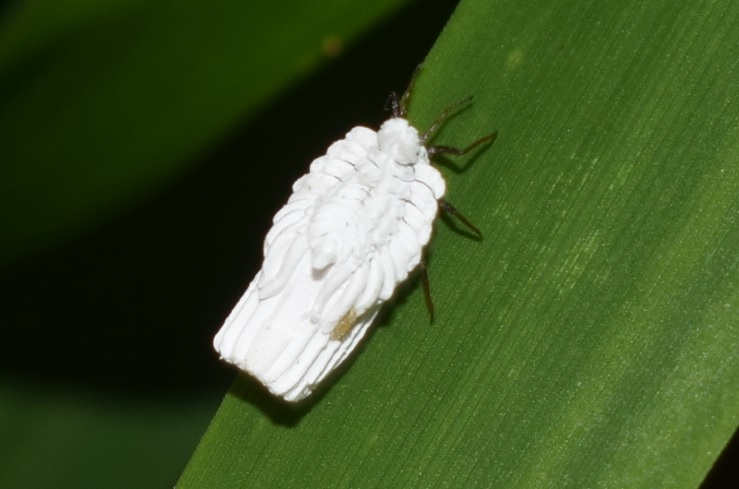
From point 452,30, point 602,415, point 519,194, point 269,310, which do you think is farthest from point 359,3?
point 602,415

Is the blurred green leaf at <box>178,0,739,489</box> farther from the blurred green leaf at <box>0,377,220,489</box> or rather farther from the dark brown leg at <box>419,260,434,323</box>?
the blurred green leaf at <box>0,377,220,489</box>

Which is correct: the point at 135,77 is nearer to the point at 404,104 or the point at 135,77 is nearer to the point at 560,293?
the point at 404,104

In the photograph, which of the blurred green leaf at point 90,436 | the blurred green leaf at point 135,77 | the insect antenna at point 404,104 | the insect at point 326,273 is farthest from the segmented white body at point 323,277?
the blurred green leaf at point 90,436

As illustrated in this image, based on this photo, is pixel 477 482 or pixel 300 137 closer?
pixel 477 482

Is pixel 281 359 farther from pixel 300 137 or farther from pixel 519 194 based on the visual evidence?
pixel 300 137

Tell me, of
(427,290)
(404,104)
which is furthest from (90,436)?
(404,104)

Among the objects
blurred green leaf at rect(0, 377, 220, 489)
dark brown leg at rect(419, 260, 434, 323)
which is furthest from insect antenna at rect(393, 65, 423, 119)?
blurred green leaf at rect(0, 377, 220, 489)

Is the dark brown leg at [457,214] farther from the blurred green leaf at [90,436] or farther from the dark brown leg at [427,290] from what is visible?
the blurred green leaf at [90,436]
